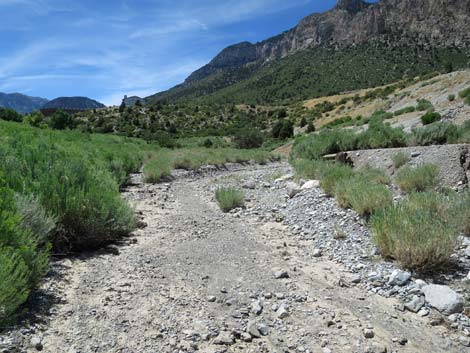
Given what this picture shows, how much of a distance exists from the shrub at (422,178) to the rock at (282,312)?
510 centimetres

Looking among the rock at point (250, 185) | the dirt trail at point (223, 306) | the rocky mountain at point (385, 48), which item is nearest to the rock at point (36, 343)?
the dirt trail at point (223, 306)

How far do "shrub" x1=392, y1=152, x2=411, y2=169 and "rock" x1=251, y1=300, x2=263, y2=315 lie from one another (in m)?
6.82

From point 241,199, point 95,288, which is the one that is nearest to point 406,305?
point 95,288

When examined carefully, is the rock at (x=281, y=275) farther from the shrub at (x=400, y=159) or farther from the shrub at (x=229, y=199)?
the shrub at (x=400, y=159)

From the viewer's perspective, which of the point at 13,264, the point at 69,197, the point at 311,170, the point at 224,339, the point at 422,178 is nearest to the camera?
the point at 13,264

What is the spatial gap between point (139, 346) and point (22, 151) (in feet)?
16.6

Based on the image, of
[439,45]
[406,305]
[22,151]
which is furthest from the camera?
[439,45]

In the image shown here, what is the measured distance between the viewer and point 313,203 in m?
9.22

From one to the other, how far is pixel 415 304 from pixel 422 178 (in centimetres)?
446

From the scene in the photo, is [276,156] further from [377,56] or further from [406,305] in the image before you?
[377,56]

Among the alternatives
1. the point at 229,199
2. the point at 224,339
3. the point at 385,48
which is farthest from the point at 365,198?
the point at 385,48

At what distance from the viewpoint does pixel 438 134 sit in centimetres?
1210

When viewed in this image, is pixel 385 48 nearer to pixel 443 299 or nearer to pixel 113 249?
pixel 113 249

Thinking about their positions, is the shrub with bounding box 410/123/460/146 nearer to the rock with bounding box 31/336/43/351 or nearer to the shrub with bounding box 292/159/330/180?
the shrub with bounding box 292/159/330/180
